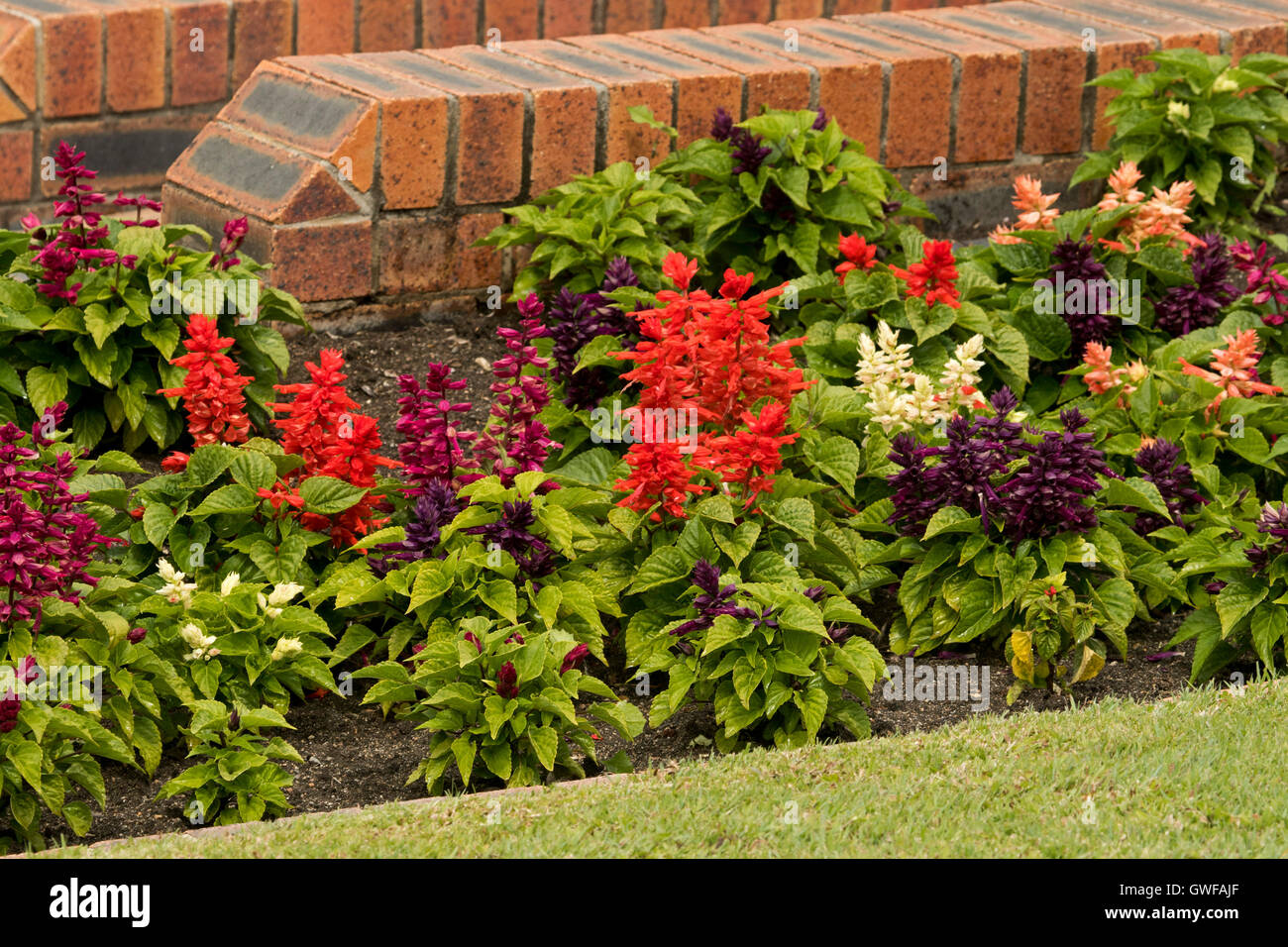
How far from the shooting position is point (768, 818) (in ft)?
11.0

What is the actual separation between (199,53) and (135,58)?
264 mm

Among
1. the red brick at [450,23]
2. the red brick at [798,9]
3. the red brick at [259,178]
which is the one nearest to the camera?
the red brick at [259,178]

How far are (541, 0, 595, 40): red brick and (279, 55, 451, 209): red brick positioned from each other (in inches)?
65.3

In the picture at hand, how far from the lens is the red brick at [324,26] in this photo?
6762 millimetres

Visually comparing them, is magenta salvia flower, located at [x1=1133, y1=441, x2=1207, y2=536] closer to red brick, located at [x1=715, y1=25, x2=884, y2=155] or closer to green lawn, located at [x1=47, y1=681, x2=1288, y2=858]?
green lawn, located at [x1=47, y1=681, x2=1288, y2=858]

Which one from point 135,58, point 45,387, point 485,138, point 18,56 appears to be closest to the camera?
point 45,387

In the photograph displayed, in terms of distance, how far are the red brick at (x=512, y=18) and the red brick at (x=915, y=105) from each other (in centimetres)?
152

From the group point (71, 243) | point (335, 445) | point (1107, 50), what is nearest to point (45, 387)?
point (71, 243)

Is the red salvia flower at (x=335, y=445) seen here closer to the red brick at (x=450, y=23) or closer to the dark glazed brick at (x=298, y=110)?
the dark glazed brick at (x=298, y=110)

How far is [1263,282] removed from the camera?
5426mm

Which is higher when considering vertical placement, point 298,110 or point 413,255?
point 298,110

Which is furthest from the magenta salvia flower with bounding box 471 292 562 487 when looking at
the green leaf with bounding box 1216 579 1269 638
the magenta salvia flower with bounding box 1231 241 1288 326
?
the magenta salvia flower with bounding box 1231 241 1288 326

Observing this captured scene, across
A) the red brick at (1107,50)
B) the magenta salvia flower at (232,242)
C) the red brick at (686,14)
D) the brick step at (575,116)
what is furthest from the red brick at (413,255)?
the red brick at (1107,50)

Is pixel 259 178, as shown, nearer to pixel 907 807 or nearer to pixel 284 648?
pixel 284 648
